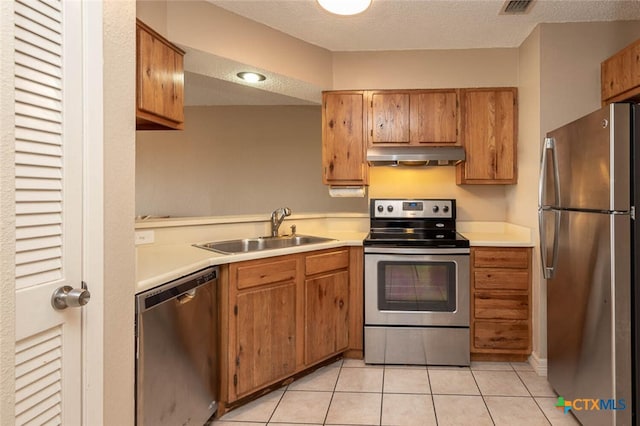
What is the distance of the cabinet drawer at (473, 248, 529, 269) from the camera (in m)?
2.78

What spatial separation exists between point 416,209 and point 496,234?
732mm

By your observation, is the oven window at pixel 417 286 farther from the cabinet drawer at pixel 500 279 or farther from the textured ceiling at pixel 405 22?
the textured ceiling at pixel 405 22

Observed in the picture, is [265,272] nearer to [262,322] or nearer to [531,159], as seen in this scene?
[262,322]

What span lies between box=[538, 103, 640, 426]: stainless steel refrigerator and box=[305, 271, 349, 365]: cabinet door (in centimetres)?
135

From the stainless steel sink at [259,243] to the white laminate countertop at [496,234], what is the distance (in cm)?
118

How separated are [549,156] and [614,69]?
82 cm

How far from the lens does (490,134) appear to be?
10.3ft

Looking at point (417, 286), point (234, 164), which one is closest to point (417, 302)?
point (417, 286)

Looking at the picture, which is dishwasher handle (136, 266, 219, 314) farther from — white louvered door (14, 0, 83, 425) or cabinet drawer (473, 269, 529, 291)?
cabinet drawer (473, 269, 529, 291)

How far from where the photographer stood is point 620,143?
163 centimetres

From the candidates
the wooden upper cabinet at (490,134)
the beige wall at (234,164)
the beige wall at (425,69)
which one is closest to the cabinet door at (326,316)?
the wooden upper cabinet at (490,134)

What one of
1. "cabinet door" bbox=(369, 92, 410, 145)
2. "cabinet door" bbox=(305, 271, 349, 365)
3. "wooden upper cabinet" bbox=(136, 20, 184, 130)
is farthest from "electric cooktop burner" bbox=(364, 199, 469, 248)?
"wooden upper cabinet" bbox=(136, 20, 184, 130)

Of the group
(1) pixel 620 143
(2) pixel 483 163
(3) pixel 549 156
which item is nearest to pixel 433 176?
(2) pixel 483 163

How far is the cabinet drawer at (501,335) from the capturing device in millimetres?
2777
